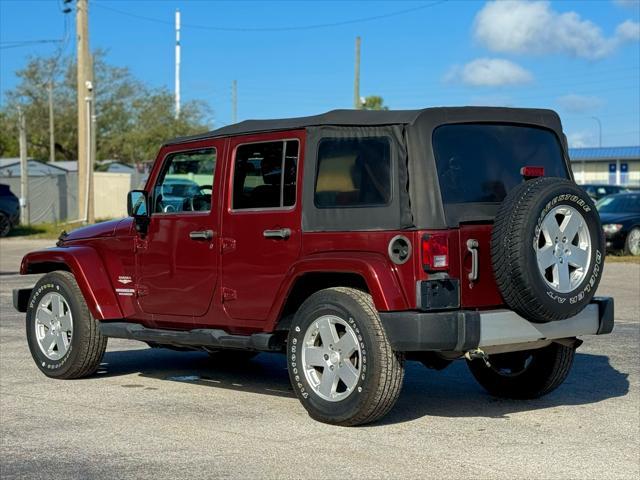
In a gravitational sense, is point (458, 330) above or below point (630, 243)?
above

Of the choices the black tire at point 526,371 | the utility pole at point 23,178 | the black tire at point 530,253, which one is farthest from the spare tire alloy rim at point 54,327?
the utility pole at point 23,178

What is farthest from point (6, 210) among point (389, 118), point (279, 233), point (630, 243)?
point (389, 118)

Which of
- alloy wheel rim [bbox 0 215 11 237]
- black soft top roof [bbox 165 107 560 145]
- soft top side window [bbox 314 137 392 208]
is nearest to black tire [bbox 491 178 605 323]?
black soft top roof [bbox 165 107 560 145]

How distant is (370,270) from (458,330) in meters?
0.64

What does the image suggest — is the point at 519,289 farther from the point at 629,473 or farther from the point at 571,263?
the point at 629,473

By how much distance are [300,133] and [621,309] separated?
314 inches

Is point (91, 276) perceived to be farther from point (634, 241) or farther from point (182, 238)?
point (634, 241)

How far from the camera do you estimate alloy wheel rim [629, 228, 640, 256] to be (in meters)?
23.1

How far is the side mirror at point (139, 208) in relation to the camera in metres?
8.34

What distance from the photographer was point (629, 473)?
227 inches

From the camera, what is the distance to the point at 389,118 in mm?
6895

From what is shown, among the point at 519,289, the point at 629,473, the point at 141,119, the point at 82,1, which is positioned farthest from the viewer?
the point at 141,119

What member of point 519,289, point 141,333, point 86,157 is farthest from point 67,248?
point 86,157

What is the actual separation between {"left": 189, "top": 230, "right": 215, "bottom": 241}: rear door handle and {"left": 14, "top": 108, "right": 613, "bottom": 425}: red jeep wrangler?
0.02 m
